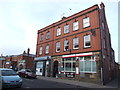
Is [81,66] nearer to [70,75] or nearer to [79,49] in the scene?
[70,75]

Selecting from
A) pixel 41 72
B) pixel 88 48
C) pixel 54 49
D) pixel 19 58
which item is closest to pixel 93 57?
pixel 88 48

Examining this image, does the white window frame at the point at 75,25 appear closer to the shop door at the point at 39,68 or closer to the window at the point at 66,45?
the window at the point at 66,45

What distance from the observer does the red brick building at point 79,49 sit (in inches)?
658

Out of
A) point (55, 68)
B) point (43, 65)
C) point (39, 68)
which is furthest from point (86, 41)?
point (39, 68)

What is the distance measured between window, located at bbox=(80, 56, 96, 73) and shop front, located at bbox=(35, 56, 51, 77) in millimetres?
8146

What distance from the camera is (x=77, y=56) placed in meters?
18.7

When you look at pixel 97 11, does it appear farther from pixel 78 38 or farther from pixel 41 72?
pixel 41 72

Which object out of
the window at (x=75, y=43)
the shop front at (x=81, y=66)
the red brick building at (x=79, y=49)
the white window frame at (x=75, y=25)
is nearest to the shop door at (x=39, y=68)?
the red brick building at (x=79, y=49)

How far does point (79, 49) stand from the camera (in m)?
18.9

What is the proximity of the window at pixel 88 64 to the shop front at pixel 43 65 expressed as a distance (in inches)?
321

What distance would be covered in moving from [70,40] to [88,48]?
4182 millimetres

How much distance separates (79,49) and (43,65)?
984cm

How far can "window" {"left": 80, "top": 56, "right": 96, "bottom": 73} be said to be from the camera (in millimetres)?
16562

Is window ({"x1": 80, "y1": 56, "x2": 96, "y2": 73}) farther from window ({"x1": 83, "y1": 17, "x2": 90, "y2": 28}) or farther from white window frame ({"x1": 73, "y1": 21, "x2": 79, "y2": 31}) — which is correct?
white window frame ({"x1": 73, "y1": 21, "x2": 79, "y2": 31})
